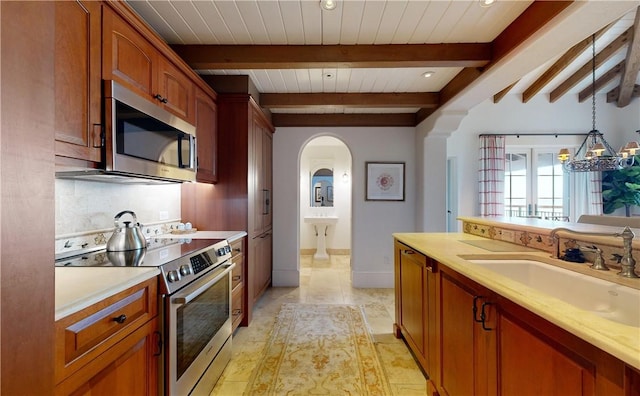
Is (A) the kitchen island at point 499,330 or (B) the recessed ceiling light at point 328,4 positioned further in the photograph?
(B) the recessed ceiling light at point 328,4

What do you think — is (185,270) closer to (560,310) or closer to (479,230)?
(560,310)

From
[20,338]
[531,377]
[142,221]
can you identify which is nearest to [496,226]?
[531,377]

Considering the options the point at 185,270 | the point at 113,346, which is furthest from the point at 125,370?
the point at 185,270

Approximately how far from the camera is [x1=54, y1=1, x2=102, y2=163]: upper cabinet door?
1127 mm

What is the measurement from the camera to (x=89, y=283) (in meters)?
1.07

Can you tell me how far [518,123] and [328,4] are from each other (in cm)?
503

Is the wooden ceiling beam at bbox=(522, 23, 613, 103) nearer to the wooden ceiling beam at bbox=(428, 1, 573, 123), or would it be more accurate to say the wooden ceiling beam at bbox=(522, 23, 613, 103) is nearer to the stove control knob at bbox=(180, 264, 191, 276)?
the wooden ceiling beam at bbox=(428, 1, 573, 123)

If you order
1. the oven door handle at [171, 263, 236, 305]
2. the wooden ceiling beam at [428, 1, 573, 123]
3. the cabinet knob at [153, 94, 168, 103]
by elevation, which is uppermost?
the wooden ceiling beam at [428, 1, 573, 123]

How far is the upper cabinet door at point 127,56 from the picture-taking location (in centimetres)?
138

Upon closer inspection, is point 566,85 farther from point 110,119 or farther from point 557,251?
point 110,119

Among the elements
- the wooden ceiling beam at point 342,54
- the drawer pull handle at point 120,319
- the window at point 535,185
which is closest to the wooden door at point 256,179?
the wooden ceiling beam at point 342,54

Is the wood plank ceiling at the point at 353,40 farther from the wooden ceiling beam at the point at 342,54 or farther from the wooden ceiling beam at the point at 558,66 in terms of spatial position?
the wooden ceiling beam at the point at 558,66

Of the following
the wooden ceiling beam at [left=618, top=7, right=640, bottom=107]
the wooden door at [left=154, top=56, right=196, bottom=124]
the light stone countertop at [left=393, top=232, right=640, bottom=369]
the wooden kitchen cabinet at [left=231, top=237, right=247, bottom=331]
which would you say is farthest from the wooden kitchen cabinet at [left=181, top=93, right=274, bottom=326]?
the wooden ceiling beam at [left=618, top=7, right=640, bottom=107]

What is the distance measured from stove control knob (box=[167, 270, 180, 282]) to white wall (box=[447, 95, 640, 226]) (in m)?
5.00
